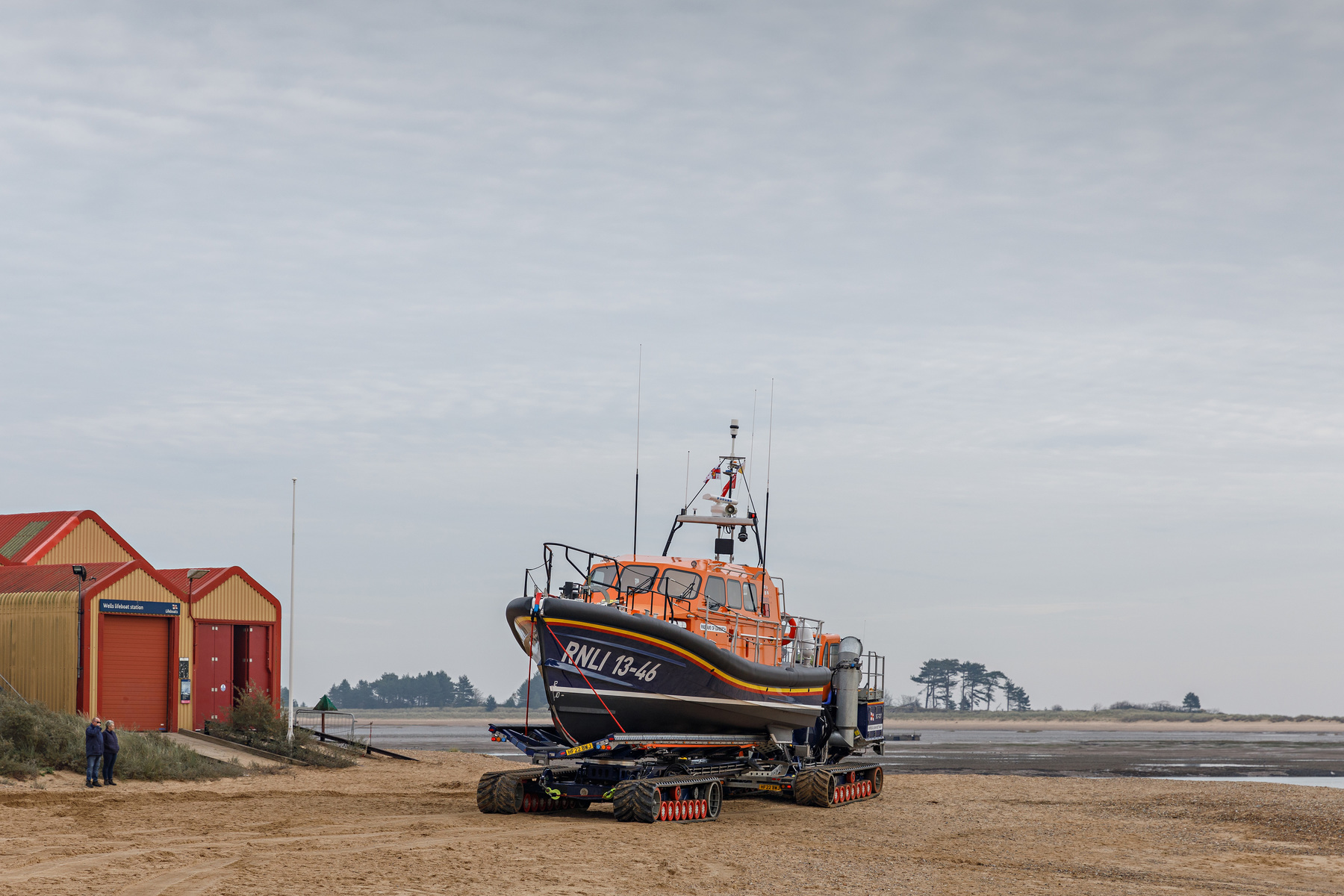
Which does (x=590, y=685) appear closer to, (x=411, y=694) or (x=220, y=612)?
(x=220, y=612)

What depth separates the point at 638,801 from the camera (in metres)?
16.0

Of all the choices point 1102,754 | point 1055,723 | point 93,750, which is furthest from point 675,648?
point 1055,723

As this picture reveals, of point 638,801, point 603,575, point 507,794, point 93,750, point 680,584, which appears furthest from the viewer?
point 93,750

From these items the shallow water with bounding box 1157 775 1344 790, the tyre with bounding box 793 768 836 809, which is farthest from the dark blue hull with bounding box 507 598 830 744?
the shallow water with bounding box 1157 775 1344 790

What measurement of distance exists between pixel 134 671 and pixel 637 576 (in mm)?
12416

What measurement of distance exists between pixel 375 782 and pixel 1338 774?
2221 cm

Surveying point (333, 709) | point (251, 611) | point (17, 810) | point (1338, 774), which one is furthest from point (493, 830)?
point (1338, 774)

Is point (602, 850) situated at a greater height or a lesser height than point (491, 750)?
greater

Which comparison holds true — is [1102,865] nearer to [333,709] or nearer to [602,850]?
[602,850]

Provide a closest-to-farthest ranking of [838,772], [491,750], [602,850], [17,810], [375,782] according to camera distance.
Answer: [602,850]
[17,810]
[838,772]
[375,782]
[491,750]

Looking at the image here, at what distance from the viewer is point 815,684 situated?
67.6 ft

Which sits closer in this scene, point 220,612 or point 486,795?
point 486,795

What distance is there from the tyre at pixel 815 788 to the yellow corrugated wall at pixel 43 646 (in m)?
14.0

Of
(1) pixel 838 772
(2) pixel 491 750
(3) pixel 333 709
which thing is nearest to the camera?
(1) pixel 838 772
